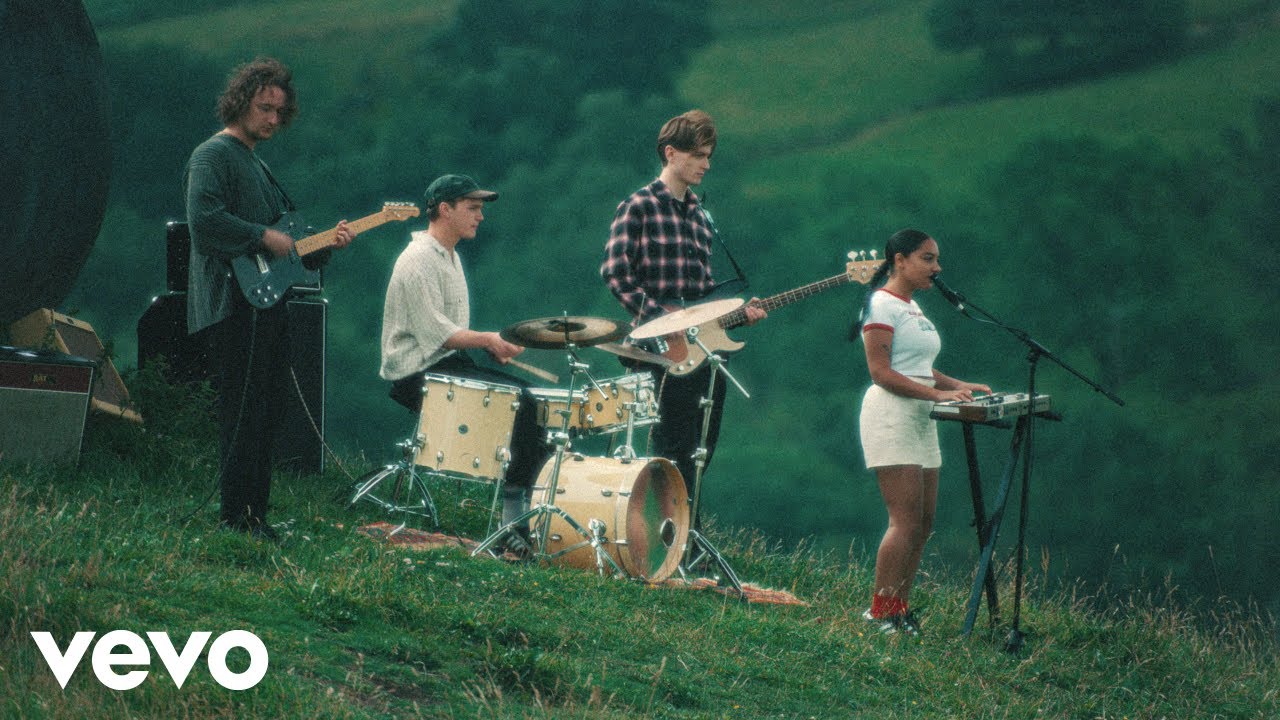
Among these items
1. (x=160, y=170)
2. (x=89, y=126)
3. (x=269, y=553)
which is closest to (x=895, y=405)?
(x=269, y=553)

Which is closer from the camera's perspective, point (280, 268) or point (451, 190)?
point (280, 268)

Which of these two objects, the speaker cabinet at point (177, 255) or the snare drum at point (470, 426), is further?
the speaker cabinet at point (177, 255)

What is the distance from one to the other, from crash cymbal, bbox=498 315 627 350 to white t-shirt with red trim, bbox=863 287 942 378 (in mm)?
1088

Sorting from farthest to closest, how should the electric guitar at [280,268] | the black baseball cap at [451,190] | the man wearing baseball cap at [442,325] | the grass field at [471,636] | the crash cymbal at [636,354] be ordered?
the black baseball cap at [451,190] → the man wearing baseball cap at [442,325] → the crash cymbal at [636,354] → the electric guitar at [280,268] → the grass field at [471,636]

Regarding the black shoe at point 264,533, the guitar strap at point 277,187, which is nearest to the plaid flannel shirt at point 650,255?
the guitar strap at point 277,187

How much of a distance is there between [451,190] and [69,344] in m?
3.38

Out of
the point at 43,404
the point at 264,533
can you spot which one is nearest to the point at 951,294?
the point at 264,533

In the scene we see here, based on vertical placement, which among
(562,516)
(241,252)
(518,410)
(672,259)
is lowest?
(562,516)

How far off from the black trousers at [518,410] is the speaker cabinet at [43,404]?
5.81 feet

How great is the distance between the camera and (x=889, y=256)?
6547 mm

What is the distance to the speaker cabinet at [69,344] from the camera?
884cm

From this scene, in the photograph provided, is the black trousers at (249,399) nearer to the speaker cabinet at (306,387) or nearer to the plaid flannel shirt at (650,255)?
the plaid flannel shirt at (650,255)

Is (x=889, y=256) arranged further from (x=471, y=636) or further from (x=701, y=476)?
(x=471, y=636)

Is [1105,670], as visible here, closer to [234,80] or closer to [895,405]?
[895,405]
